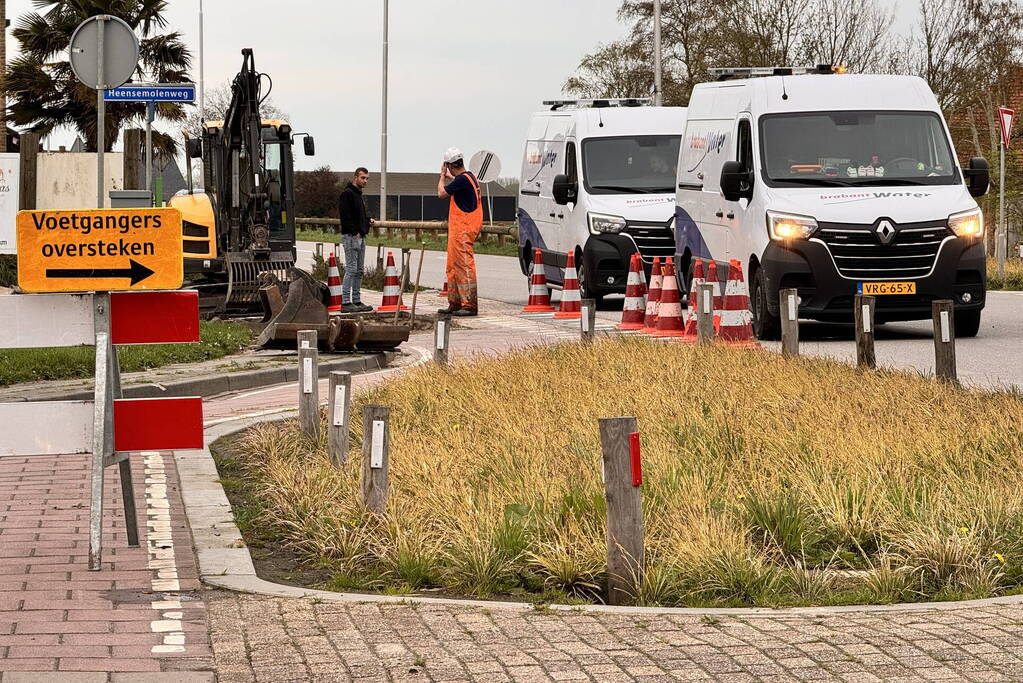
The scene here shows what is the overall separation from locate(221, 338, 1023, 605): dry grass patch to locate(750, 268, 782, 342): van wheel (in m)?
6.45

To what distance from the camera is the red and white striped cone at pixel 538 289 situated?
2362 centimetres

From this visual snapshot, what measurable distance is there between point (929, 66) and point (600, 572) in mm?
36307

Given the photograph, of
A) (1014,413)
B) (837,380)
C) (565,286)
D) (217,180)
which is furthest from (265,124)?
(1014,413)

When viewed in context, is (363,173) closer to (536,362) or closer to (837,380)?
(536,362)

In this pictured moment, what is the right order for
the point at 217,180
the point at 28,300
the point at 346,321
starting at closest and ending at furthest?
the point at 28,300 → the point at 346,321 → the point at 217,180

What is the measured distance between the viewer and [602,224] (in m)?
22.6

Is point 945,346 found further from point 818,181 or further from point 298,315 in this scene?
point 298,315

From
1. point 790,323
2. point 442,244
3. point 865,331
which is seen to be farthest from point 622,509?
point 442,244

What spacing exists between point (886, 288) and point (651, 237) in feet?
19.7

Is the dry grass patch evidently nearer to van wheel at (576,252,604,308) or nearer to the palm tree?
van wheel at (576,252,604,308)

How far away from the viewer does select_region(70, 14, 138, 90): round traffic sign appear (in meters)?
15.5

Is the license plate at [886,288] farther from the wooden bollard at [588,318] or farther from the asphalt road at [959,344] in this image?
the wooden bollard at [588,318]

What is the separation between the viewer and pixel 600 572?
22.0 ft

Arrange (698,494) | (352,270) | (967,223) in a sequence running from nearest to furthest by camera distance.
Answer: (698,494), (967,223), (352,270)
